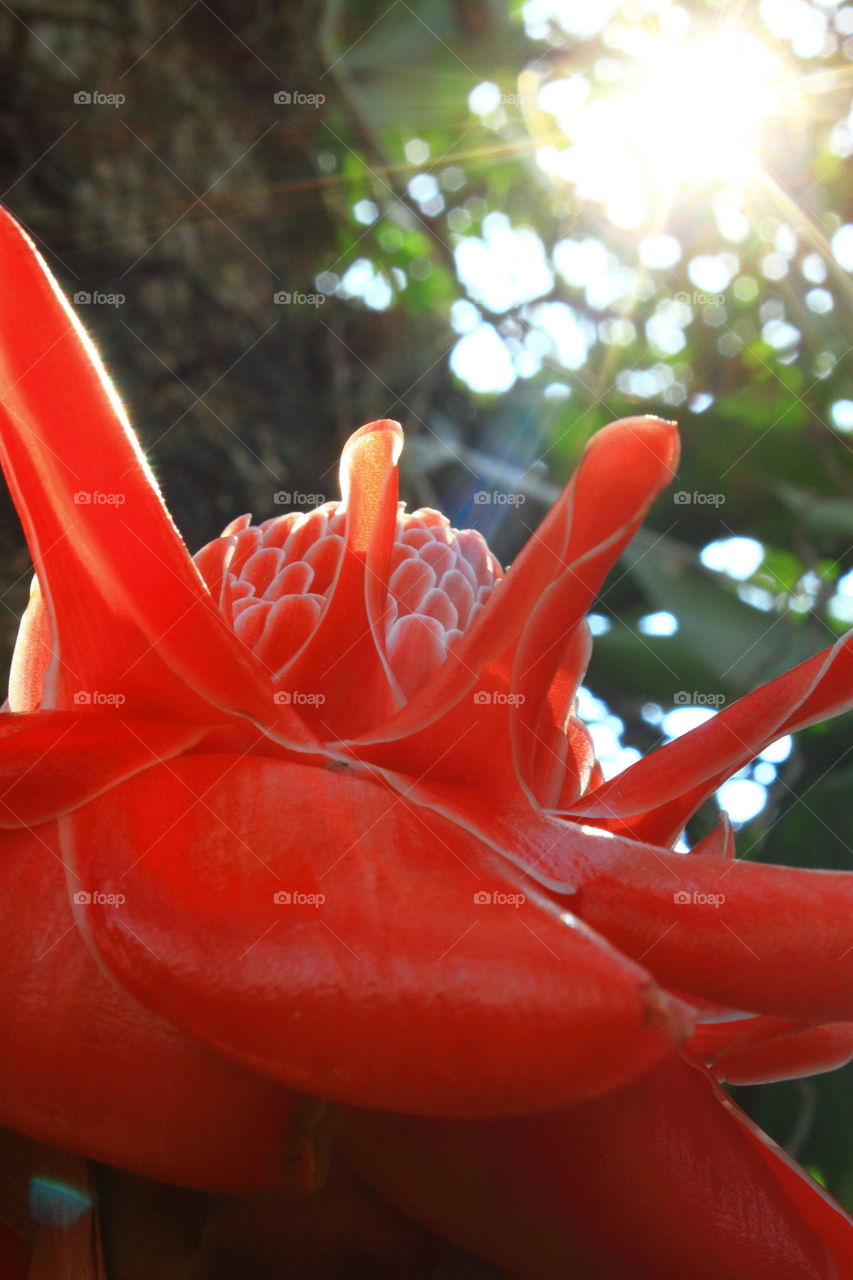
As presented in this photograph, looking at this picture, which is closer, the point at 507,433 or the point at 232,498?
the point at 232,498

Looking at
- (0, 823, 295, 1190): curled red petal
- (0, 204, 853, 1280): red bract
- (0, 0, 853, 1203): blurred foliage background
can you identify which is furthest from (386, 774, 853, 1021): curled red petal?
(0, 0, 853, 1203): blurred foliage background

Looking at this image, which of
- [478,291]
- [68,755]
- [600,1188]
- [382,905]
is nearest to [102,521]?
[68,755]

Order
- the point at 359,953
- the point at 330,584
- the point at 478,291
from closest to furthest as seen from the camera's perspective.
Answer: the point at 359,953, the point at 330,584, the point at 478,291

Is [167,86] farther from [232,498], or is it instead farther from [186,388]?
[232,498]

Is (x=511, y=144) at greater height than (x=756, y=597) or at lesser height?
greater

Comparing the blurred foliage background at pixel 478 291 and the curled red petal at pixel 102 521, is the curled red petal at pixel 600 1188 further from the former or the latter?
the blurred foliage background at pixel 478 291

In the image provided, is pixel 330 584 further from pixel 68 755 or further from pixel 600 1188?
pixel 600 1188

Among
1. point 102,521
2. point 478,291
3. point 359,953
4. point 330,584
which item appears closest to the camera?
point 359,953

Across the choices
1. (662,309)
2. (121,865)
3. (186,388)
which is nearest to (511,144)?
(662,309)
